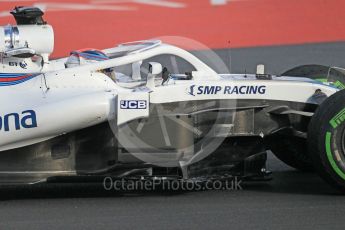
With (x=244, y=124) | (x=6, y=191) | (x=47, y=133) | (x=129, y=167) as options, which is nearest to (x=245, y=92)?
(x=244, y=124)

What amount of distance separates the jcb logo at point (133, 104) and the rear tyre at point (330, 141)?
55.0 inches

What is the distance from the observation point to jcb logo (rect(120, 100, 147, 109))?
6582 mm

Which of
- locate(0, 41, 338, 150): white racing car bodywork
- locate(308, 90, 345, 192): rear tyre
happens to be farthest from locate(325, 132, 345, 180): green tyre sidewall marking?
locate(0, 41, 338, 150): white racing car bodywork

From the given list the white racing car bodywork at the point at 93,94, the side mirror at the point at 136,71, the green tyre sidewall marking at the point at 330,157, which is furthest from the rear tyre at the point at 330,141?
the side mirror at the point at 136,71

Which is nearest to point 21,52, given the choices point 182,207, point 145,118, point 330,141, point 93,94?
point 93,94

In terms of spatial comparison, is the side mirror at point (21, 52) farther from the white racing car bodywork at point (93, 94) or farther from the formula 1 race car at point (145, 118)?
the white racing car bodywork at point (93, 94)

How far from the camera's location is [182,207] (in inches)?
250

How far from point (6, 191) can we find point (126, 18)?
692cm

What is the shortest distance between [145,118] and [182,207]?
2.74ft

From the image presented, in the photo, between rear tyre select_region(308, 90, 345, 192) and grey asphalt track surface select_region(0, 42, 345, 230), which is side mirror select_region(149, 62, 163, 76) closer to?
grey asphalt track surface select_region(0, 42, 345, 230)

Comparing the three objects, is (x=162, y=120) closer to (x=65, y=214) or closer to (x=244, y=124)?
(x=244, y=124)

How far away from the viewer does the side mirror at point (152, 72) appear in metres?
6.74

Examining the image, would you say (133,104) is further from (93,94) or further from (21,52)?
(21,52)

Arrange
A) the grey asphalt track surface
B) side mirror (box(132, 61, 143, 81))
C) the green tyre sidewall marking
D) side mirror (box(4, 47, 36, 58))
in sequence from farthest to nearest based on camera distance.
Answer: side mirror (box(132, 61, 143, 81)), side mirror (box(4, 47, 36, 58)), the green tyre sidewall marking, the grey asphalt track surface
